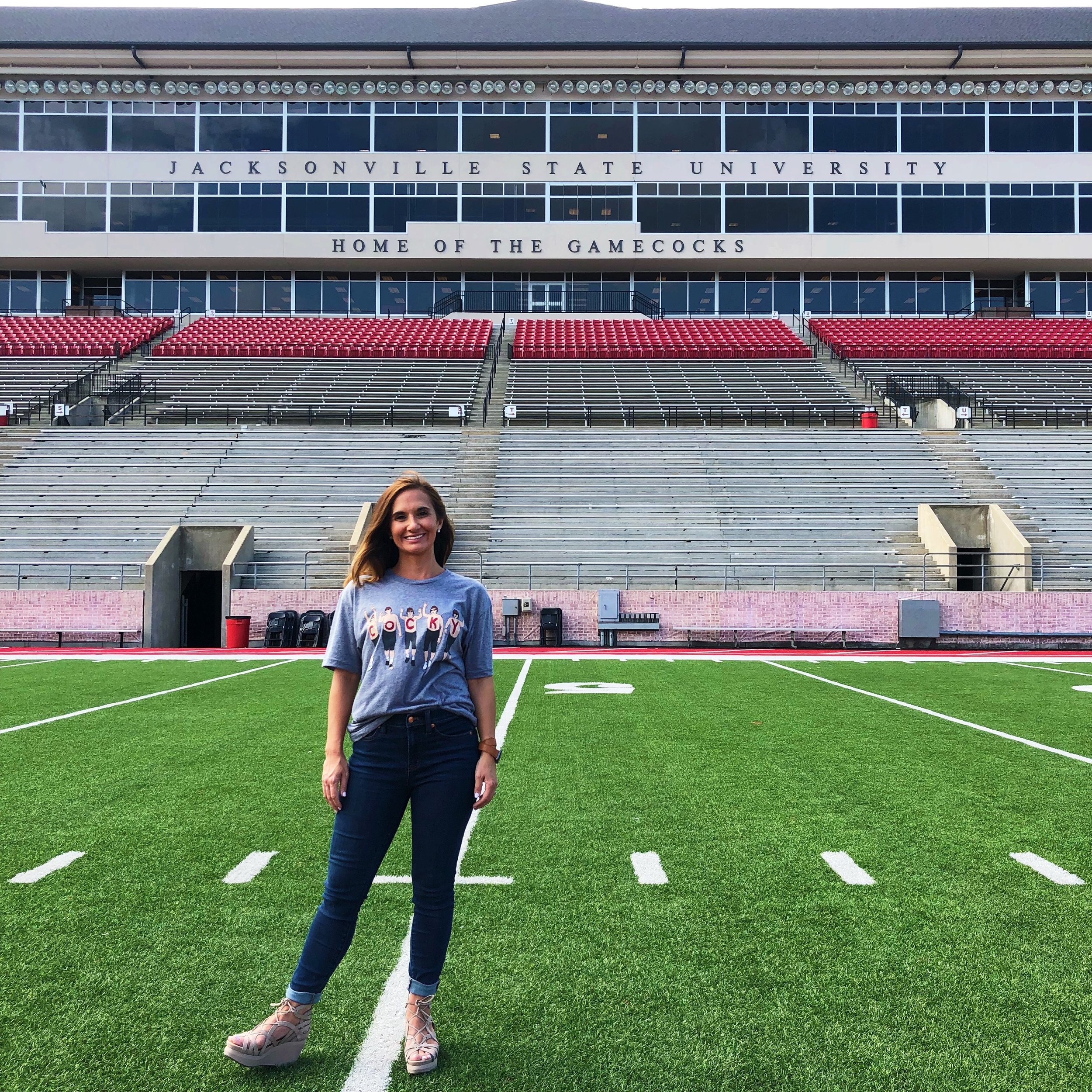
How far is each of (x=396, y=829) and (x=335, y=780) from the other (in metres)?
0.25

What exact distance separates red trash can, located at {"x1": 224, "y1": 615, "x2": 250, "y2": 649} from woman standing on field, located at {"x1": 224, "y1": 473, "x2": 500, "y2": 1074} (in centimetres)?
1615

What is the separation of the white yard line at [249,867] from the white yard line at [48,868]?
2.88 feet

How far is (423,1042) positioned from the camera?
9.11 ft

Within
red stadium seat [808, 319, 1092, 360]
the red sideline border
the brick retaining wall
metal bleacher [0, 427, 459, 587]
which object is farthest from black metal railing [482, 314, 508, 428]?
red stadium seat [808, 319, 1092, 360]

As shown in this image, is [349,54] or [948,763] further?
[349,54]

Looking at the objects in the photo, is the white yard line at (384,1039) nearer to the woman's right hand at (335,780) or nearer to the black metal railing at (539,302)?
the woman's right hand at (335,780)

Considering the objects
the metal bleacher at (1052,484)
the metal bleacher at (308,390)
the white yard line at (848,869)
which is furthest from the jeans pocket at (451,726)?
the metal bleacher at (308,390)

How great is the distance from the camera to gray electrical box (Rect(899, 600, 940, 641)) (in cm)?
1781

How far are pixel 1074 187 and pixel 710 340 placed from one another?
17.3 meters

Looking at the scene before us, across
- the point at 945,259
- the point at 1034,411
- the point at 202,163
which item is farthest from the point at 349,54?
the point at 1034,411

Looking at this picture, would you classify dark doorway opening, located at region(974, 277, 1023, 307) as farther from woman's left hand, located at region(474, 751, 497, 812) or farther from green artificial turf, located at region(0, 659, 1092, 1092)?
woman's left hand, located at region(474, 751, 497, 812)

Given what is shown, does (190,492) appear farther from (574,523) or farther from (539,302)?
(539,302)

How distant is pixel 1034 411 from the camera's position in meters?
29.5

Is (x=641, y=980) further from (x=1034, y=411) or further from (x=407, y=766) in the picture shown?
(x=1034, y=411)
